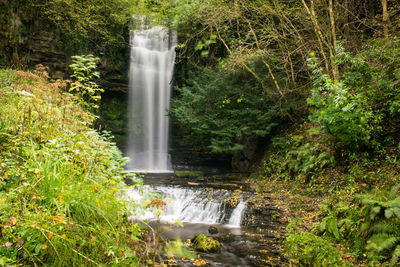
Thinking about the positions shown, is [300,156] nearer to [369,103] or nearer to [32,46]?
[369,103]

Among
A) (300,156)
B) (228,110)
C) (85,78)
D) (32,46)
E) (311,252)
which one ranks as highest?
(32,46)

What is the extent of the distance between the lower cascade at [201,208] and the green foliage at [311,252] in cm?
291

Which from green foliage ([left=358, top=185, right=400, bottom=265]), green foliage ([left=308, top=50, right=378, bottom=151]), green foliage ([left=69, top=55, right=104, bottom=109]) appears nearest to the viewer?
green foliage ([left=358, top=185, right=400, bottom=265])

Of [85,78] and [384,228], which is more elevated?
[85,78]

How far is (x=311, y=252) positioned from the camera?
12.1ft

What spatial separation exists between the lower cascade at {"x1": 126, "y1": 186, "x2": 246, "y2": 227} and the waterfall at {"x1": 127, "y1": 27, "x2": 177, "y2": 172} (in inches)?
304

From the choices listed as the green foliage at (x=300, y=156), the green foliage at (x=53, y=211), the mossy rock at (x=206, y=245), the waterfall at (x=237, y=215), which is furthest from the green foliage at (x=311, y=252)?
the green foliage at (x=300, y=156)

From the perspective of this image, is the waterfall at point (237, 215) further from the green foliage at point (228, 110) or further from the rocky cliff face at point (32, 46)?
the rocky cliff face at point (32, 46)

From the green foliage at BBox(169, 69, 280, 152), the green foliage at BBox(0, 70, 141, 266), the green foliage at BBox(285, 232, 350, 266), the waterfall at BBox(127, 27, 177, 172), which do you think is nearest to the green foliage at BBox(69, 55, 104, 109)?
the green foliage at BBox(0, 70, 141, 266)

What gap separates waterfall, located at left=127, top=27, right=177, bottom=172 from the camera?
53.5 feet

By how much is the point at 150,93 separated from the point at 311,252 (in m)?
14.5

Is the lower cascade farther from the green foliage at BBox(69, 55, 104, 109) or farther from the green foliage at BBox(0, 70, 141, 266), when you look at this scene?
the green foliage at BBox(0, 70, 141, 266)

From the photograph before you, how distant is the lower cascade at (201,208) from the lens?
7.14 meters

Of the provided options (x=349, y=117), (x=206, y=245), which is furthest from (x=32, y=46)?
(x=349, y=117)
